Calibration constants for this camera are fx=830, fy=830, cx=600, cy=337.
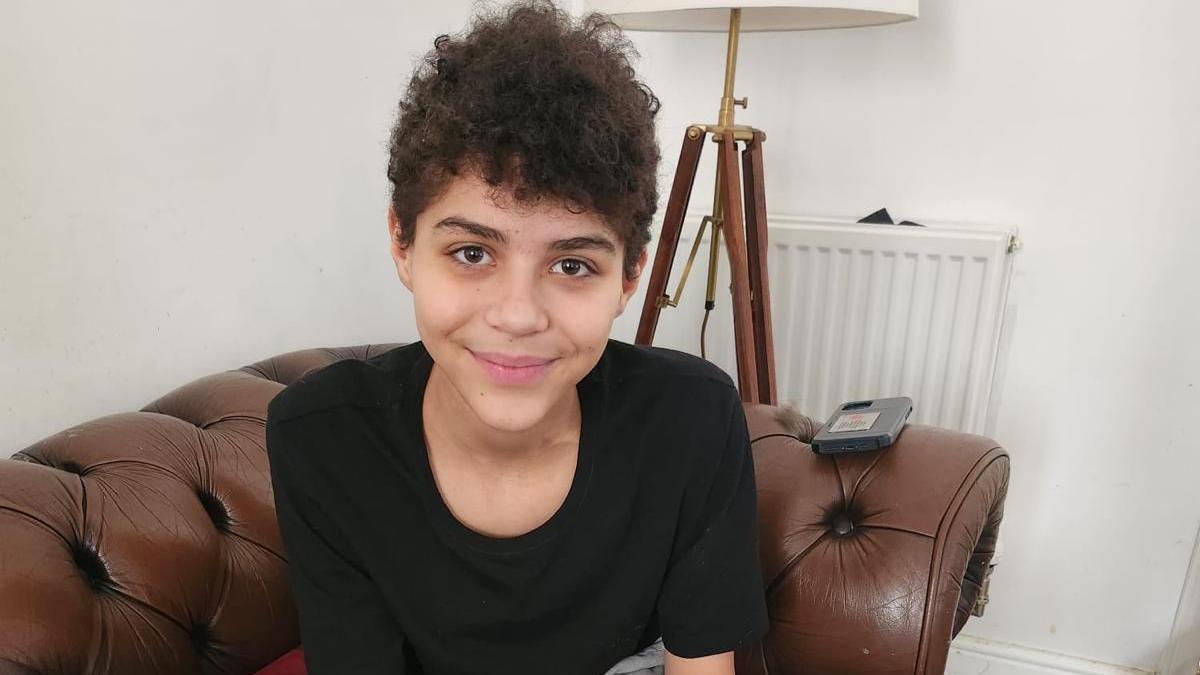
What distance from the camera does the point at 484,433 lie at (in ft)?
2.88

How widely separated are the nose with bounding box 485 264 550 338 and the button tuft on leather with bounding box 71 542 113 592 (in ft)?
1.59

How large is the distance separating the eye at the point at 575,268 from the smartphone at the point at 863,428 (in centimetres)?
40

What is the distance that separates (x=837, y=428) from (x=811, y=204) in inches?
31.6

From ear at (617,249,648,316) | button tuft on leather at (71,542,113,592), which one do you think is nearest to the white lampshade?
ear at (617,249,648,316)

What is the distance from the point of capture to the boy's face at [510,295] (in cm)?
74

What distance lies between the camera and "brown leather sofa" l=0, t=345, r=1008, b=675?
82cm

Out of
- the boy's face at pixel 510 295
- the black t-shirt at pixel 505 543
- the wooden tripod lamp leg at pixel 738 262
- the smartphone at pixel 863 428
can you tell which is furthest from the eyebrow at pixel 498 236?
the wooden tripod lamp leg at pixel 738 262

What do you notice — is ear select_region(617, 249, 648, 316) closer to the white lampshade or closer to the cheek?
the cheek

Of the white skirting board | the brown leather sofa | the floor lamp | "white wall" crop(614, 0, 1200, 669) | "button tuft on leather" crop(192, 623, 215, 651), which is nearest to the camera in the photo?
the brown leather sofa

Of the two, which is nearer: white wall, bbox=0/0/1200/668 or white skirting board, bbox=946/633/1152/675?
white wall, bbox=0/0/1200/668

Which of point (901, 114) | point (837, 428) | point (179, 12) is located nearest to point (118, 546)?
point (179, 12)

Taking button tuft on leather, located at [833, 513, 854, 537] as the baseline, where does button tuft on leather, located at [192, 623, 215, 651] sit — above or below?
below

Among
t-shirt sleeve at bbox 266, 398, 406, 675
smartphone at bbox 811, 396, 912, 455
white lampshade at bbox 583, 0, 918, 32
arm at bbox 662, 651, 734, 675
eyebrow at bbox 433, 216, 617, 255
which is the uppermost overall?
white lampshade at bbox 583, 0, 918, 32

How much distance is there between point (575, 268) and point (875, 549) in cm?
48
